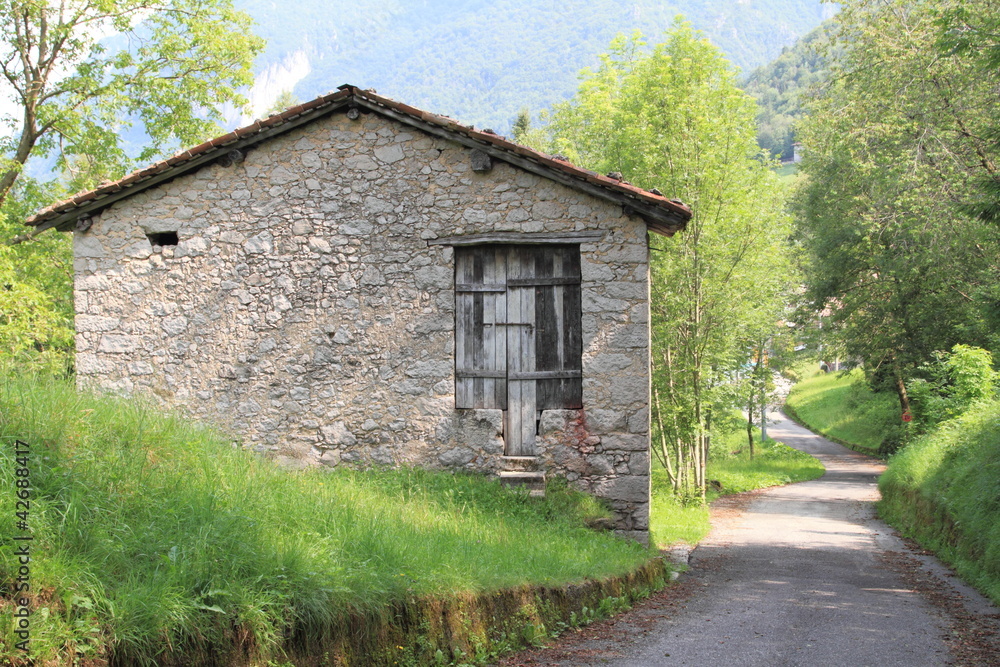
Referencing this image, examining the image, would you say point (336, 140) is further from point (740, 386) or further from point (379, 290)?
point (740, 386)

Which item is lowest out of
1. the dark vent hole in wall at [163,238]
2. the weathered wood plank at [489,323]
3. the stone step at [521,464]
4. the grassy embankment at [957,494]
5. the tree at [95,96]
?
the grassy embankment at [957,494]

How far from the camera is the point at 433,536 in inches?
289

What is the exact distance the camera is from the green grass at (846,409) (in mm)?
34584

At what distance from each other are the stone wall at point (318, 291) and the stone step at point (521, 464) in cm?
15

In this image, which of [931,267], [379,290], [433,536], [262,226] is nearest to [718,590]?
[433,536]

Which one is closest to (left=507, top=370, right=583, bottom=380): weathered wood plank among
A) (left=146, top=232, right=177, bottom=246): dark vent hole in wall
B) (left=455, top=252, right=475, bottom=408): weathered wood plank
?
(left=455, top=252, right=475, bottom=408): weathered wood plank

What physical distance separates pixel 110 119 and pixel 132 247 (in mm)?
10517

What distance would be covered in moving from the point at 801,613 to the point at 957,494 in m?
5.15

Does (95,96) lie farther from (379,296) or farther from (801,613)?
(801,613)

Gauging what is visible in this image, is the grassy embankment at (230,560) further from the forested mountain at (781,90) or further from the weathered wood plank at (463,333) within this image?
the forested mountain at (781,90)

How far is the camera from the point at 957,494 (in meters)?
11.9

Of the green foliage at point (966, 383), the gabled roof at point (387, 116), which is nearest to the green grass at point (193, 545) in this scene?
the gabled roof at point (387, 116)

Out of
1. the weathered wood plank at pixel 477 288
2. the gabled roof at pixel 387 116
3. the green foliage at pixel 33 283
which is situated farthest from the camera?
the green foliage at pixel 33 283

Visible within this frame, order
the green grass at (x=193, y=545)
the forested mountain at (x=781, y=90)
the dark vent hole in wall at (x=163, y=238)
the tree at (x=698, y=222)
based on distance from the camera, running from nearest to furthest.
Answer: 1. the green grass at (x=193, y=545)
2. the dark vent hole in wall at (x=163, y=238)
3. the tree at (x=698, y=222)
4. the forested mountain at (x=781, y=90)
